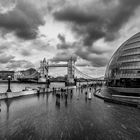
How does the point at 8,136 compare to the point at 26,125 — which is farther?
the point at 26,125

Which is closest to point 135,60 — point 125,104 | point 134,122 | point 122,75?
point 122,75

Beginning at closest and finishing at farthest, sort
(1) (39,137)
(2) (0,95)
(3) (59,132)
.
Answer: (1) (39,137) → (3) (59,132) → (2) (0,95)

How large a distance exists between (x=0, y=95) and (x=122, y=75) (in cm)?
3359

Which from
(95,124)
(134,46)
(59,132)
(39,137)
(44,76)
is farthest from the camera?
(44,76)

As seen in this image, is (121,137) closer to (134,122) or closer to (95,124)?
(95,124)

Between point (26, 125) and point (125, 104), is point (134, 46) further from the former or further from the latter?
point (26, 125)

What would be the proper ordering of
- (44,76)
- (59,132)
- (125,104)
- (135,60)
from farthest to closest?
1. (44,76)
2. (135,60)
3. (125,104)
4. (59,132)

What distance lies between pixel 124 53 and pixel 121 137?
3828 centimetres

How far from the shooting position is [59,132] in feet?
27.9

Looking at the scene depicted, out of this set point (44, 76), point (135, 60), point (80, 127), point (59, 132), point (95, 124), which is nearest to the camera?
point (59, 132)

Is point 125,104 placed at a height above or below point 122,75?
below

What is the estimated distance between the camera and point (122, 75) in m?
38.5

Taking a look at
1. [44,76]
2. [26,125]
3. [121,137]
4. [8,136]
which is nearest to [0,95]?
[26,125]

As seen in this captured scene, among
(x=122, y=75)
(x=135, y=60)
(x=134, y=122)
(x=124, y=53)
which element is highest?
(x=124, y=53)
